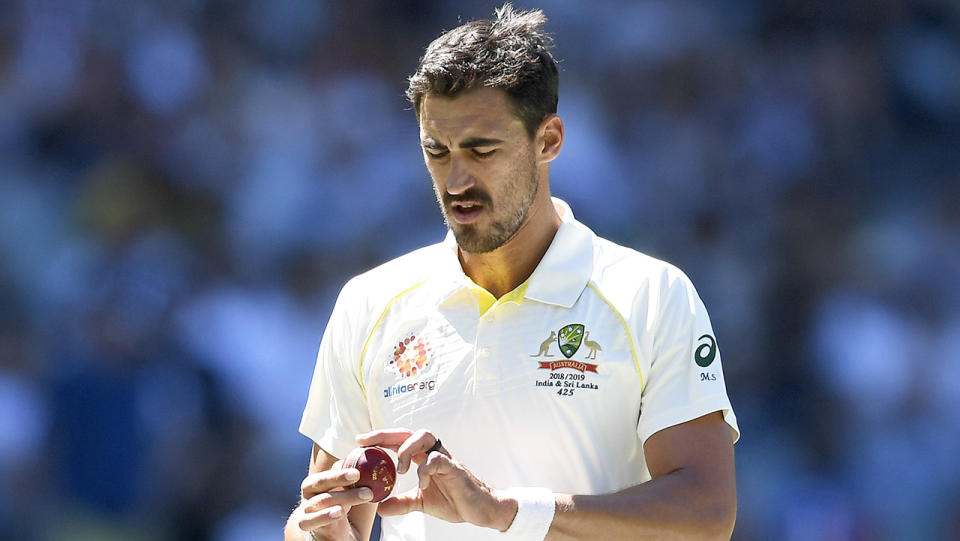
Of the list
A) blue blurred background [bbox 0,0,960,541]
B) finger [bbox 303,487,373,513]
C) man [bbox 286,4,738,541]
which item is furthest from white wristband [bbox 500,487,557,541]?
blue blurred background [bbox 0,0,960,541]

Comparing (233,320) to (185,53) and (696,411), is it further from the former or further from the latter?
(696,411)

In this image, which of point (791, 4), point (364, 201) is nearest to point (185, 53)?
point (364, 201)

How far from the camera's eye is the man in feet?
8.28

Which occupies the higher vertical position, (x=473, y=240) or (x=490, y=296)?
(x=473, y=240)

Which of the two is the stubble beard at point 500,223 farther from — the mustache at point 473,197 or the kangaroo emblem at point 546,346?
the kangaroo emblem at point 546,346

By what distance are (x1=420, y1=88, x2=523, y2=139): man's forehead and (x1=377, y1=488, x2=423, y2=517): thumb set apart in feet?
2.44

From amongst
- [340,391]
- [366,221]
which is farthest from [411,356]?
[366,221]

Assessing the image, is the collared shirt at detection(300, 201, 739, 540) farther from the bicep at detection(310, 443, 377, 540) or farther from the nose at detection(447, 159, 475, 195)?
the nose at detection(447, 159, 475, 195)

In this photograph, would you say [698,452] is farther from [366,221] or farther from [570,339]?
[366,221]

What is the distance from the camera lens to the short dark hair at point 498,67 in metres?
2.65

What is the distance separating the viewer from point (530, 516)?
2377 mm

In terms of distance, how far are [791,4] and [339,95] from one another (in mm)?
2460

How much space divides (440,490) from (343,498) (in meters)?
0.18

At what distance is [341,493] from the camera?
2.32 m
